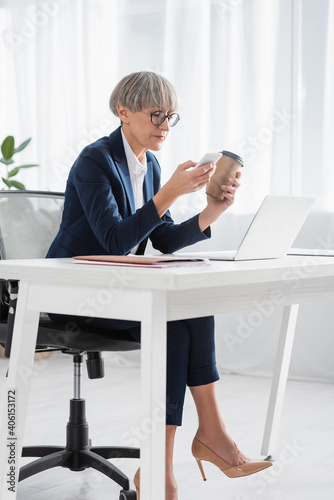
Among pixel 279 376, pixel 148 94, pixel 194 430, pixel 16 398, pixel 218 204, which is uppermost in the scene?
pixel 148 94

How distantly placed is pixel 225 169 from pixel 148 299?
0.48 meters

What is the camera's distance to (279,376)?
2191 mm

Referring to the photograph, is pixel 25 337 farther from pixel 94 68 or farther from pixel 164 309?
pixel 94 68

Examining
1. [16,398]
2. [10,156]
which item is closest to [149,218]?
[16,398]

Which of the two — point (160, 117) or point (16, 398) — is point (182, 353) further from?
point (160, 117)

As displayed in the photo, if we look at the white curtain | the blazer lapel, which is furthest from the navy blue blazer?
the white curtain

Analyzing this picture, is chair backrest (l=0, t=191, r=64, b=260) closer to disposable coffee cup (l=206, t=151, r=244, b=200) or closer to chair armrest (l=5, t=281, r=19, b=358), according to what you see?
chair armrest (l=5, t=281, r=19, b=358)

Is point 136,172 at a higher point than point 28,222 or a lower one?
higher

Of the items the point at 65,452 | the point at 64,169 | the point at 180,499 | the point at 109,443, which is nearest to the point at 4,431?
the point at 65,452

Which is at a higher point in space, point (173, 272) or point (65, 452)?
point (173, 272)

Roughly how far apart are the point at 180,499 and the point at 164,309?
815 millimetres

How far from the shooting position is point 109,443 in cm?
240

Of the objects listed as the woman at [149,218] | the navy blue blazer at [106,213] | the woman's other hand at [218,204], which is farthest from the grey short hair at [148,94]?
the woman's other hand at [218,204]

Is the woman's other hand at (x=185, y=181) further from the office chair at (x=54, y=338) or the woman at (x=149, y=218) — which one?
the office chair at (x=54, y=338)
